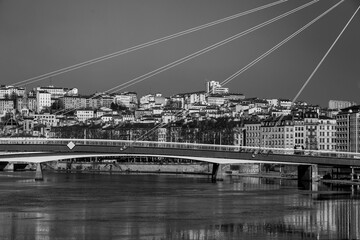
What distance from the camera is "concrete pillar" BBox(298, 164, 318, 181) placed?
62.9 meters

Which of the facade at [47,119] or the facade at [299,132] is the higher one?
the facade at [47,119]

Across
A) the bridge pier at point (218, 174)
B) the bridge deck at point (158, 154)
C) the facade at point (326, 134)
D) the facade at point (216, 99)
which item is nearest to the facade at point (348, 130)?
the facade at point (326, 134)

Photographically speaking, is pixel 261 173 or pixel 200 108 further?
pixel 200 108

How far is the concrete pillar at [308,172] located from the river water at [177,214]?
1319cm

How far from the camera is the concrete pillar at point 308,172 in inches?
2478

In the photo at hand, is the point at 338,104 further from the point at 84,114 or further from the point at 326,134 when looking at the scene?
the point at 84,114

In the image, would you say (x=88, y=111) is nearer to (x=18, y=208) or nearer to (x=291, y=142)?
(x=291, y=142)

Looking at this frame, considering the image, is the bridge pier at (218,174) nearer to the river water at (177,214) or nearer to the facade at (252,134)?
the river water at (177,214)

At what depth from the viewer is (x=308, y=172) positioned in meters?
64.0

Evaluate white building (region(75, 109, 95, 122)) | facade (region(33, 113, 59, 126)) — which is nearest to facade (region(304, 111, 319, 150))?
facade (region(33, 113, 59, 126))

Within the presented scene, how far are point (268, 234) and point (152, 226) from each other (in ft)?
13.3

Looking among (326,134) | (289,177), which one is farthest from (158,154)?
(326,134)

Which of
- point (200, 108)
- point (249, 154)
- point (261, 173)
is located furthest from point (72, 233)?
point (200, 108)

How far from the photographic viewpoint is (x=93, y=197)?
43969 millimetres
